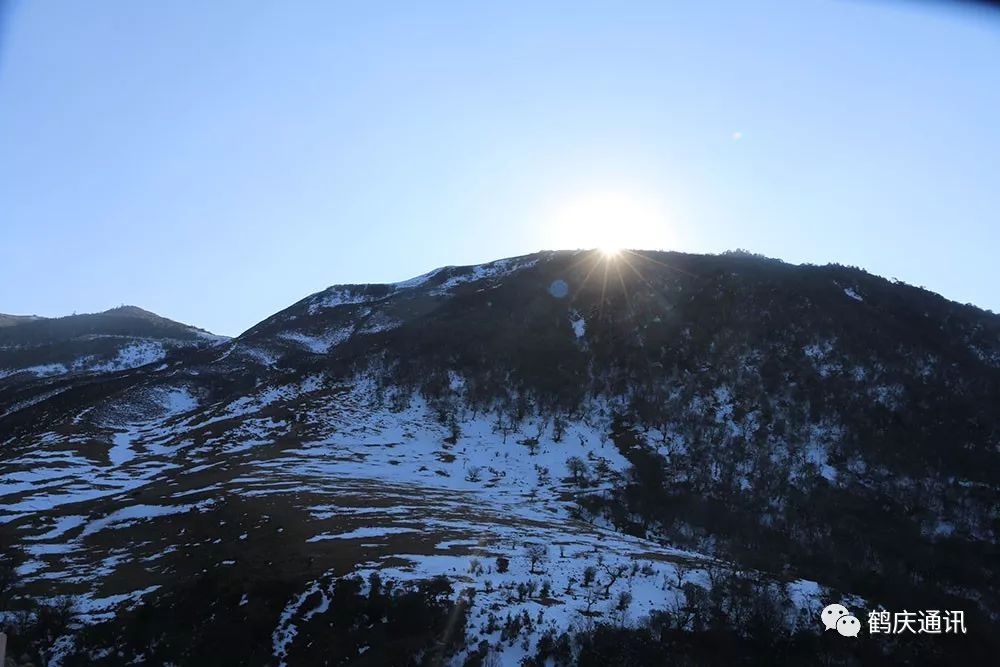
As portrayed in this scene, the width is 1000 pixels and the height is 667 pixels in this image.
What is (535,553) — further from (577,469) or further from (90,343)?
(90,343)

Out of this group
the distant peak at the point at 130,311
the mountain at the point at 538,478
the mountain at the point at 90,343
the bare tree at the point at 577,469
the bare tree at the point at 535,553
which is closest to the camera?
the mountain at the point at 538,478

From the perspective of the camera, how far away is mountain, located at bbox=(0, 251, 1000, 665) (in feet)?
60.9

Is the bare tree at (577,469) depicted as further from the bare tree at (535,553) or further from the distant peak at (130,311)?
the distant peak at (130,311)

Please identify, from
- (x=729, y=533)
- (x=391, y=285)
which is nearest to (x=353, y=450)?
(x=729, y=533)

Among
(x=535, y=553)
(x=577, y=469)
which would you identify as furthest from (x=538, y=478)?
(x=535, y=553)

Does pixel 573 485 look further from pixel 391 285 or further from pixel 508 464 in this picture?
pixel 391 285

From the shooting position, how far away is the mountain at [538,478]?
60.9 feet

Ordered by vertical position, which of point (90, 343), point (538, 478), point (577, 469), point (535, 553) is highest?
point (90, 343)

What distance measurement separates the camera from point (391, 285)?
105188 millimetres

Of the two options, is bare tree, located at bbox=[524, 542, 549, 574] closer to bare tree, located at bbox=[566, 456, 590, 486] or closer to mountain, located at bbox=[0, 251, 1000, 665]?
mountain, located at bbox=[0, 251, 1000, 665]

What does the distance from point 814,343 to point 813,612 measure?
46054mm

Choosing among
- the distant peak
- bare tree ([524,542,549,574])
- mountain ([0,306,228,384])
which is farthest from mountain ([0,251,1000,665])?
the distant peak

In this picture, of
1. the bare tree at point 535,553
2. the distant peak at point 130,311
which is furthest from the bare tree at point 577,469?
the distant peak at point 130,311

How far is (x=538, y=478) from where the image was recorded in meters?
44.2
